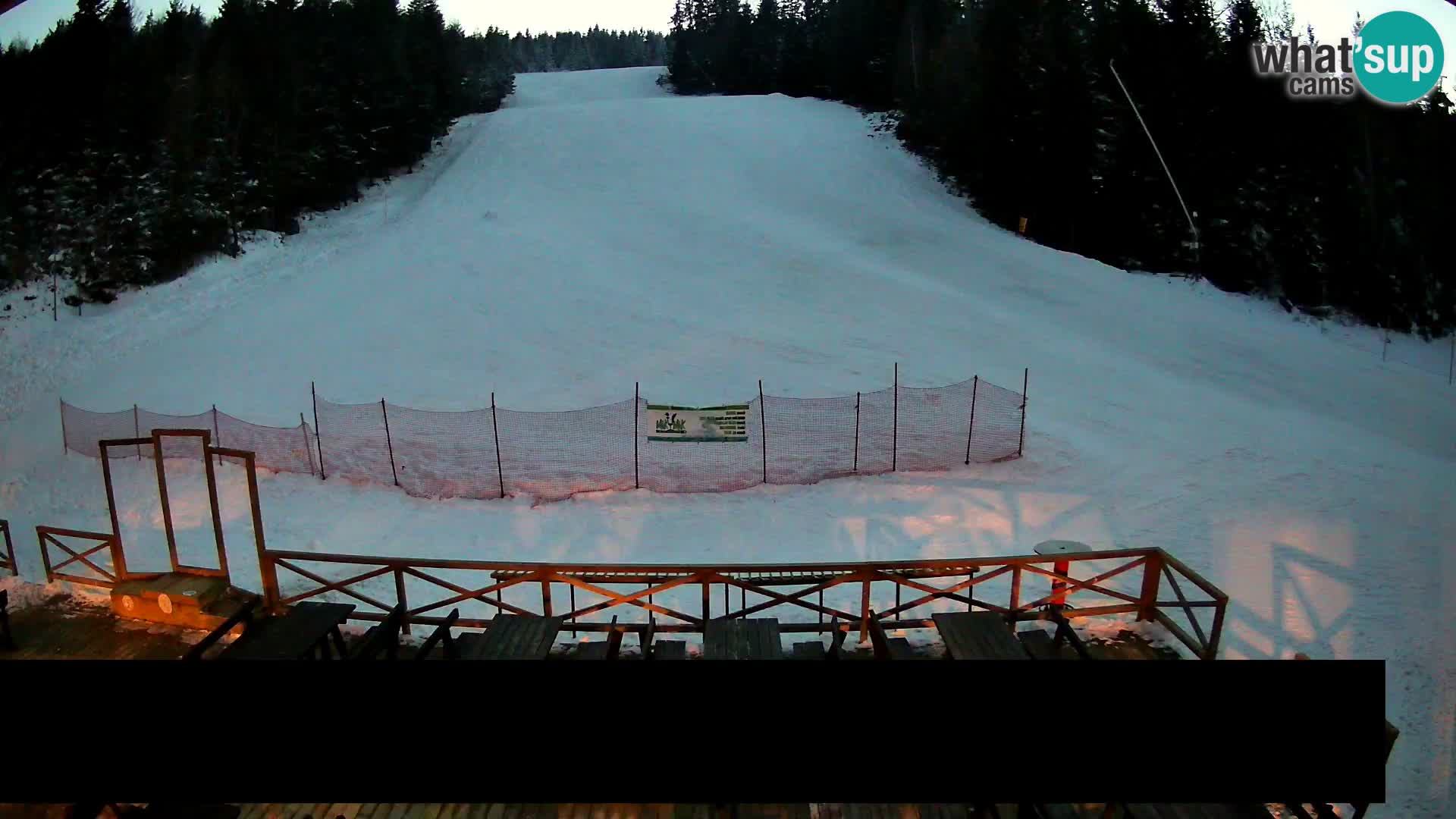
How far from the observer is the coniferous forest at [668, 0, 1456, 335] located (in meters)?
26.7

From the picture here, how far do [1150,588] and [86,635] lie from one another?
922 centimetres

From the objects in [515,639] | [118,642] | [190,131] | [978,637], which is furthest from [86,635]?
[190,131]

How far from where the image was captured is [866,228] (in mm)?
33969

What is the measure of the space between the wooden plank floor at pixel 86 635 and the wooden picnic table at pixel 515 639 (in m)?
2.54

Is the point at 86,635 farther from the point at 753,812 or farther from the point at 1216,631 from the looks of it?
the point at 1216,631

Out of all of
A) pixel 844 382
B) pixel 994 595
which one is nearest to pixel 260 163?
pixel 844 382

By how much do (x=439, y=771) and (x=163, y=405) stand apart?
2217 centimetres

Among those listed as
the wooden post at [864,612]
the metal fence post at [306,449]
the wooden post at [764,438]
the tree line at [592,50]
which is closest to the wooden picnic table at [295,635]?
the wooden post at [864,612]

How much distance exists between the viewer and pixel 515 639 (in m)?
6.15

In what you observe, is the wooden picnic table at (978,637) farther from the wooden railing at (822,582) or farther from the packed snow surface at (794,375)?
the packed snow surface at (794,375)

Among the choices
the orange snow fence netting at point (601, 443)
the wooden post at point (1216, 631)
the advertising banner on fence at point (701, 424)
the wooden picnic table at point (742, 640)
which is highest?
the wooden picnic table at point (742, 640)

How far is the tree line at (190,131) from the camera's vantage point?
26.2m

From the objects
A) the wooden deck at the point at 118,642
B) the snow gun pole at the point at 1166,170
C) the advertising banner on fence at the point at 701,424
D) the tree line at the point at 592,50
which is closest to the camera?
the wooden deck at the point at 118,642

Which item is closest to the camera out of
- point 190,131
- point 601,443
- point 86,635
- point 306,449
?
Result: point 86,635
